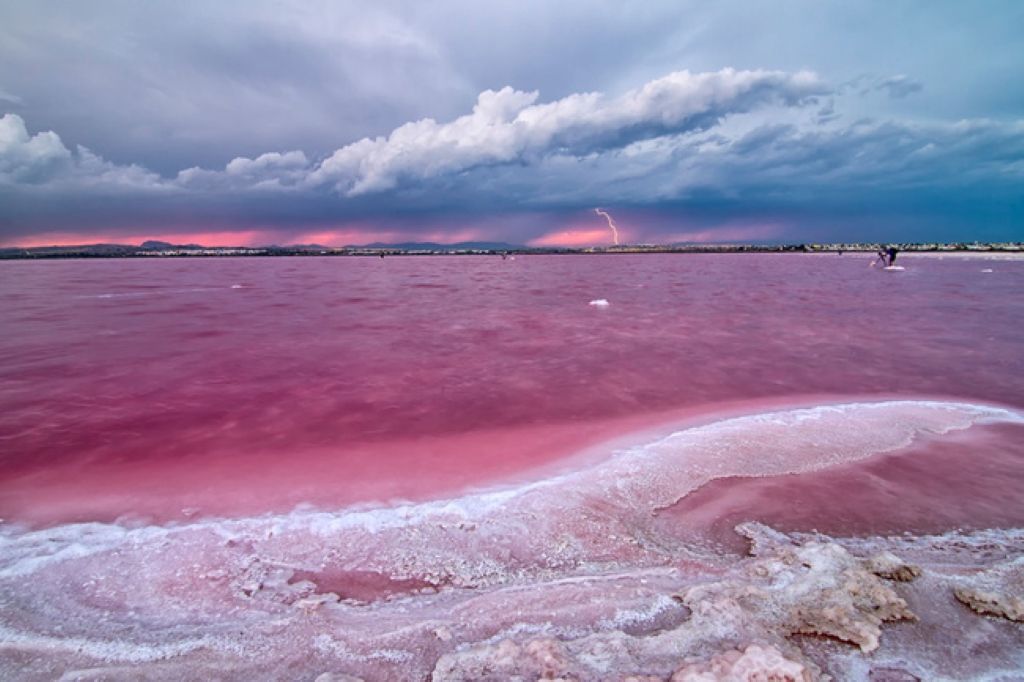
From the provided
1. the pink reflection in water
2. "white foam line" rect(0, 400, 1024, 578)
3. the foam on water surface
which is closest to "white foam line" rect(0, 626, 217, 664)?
the foam on water surface

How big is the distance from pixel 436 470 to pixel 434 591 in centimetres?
224

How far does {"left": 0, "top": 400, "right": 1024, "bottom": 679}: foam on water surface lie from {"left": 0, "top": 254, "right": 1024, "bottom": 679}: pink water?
26 millimetres

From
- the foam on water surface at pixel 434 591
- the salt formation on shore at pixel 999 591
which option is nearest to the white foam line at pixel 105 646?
the foam on water surface at pixel 434 591

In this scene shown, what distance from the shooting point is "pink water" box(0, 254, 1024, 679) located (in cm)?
342

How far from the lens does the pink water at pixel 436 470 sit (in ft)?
11.2

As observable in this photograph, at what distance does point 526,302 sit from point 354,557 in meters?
21.5

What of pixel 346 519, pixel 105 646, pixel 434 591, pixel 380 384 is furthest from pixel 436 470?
pixel 380 384

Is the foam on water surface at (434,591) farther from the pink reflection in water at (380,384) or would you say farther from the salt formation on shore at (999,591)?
the pink reflection in water at (380,384)

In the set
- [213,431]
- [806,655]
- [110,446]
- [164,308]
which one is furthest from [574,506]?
[164,308]

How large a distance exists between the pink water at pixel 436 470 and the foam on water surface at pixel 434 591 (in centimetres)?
3

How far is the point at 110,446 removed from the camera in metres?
6.43

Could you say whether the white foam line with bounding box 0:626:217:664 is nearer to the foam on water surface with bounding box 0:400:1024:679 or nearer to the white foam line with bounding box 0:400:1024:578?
the foam on water surface with bounding box 0:400:1024:679

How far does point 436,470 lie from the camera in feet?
19.0

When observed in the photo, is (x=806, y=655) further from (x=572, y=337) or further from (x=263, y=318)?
(x=263, y=318)
